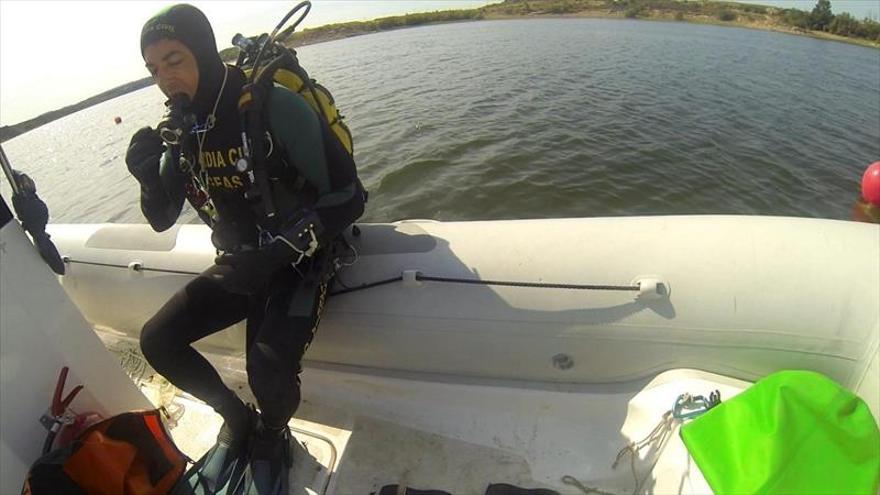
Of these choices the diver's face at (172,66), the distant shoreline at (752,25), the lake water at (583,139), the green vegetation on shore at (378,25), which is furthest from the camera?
the green vegetation on shore at (378,25)

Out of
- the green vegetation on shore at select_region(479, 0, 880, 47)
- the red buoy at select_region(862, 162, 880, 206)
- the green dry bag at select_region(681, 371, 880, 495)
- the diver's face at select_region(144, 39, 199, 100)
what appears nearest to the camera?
the green dry bag at select_region(681, 371, 880, 495)

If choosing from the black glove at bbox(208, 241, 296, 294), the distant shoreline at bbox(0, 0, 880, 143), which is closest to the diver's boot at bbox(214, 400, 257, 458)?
the black glove at bbox(208, 241, 296, 294)

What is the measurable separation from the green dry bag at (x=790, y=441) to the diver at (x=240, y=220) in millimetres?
1575

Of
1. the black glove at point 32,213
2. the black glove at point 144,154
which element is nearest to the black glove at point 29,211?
the black glove at point 32,213

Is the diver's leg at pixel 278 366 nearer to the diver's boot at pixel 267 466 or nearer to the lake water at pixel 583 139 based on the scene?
the diver's boot at pixel 267 466

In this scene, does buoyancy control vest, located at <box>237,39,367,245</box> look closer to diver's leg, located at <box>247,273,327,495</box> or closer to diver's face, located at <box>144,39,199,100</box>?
diver's face, located at <box>144,39,199,100</box>

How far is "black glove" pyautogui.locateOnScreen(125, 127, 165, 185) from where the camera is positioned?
218cm

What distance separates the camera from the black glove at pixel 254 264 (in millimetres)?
1993

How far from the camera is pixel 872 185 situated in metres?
3.50

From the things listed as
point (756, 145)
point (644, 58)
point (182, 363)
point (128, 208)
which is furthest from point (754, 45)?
point (182, 363)

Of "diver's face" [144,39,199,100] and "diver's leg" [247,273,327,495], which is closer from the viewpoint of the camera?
"diver's face" [144,39,199,100]

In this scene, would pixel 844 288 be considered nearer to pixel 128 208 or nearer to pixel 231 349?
pixel 231 349

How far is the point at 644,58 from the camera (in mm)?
16203

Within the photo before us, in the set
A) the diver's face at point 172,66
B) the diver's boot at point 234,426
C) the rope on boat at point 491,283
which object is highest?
the diver's face at point 172,66
